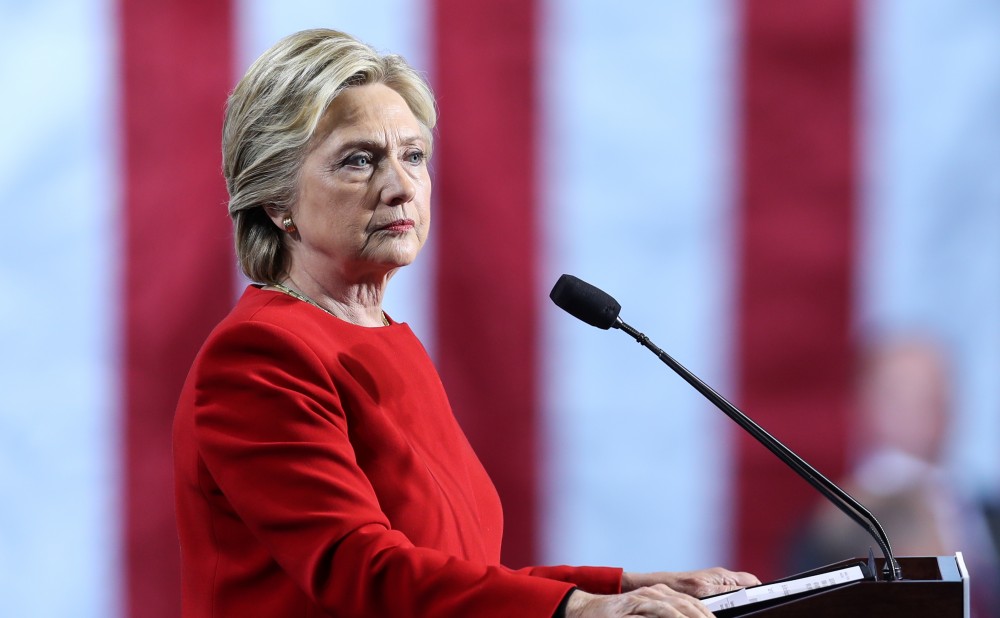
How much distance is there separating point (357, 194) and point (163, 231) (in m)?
1.10

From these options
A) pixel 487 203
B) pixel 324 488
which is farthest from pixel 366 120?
pixel 487 203

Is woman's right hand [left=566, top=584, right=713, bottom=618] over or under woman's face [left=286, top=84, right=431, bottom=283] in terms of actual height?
under

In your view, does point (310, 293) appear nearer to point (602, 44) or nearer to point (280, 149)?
point (280, 149)

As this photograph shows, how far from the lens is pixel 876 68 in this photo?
2316 mm

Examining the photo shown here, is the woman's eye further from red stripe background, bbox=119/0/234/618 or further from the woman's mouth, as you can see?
→ red stripe background, bbox=119/0/234/618

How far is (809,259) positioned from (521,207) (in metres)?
0.59

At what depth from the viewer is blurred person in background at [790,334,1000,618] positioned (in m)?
2.17

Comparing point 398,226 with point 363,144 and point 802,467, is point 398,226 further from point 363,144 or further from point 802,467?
point 802,467

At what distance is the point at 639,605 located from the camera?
95cm

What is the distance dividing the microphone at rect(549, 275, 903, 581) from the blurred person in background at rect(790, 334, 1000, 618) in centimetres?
102

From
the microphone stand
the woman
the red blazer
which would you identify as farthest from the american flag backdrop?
the microphone stand

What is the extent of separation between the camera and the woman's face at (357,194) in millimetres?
1277

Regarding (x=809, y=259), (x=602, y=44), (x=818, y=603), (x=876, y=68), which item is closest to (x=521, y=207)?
(x=602, y=44)

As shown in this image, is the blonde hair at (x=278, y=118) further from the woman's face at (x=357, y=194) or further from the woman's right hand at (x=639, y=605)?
the woman's right hand at (x=639, y=605)
